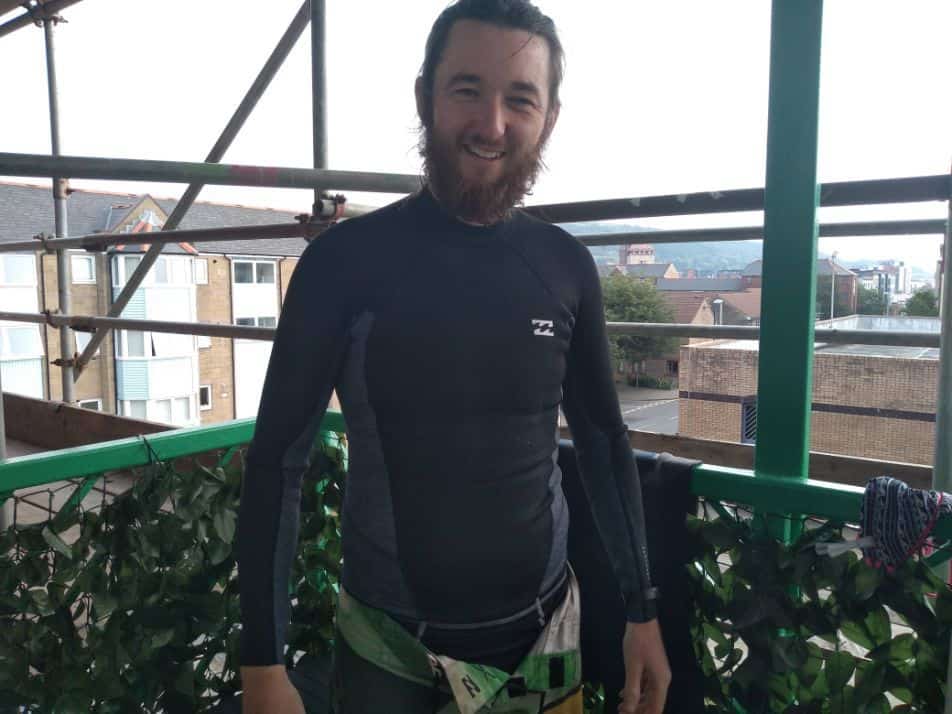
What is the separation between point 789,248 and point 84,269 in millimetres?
21650

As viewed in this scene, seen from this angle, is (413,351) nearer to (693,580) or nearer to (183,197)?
(693,580)

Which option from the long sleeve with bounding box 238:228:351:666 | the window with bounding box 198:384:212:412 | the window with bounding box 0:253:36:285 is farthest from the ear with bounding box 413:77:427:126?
the window with bounding box 198:384:212:412

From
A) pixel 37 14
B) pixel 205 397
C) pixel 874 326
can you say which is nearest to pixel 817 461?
pixel 874 326

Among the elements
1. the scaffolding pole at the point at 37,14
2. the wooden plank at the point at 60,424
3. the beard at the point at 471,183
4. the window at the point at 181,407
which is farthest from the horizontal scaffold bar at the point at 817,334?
the window at the point at 181,407

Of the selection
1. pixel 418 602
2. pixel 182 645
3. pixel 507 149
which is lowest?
pixel 182 645

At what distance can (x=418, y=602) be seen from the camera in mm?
Result: 1078

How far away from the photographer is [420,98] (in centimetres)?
116

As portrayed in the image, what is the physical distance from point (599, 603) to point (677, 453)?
915mm

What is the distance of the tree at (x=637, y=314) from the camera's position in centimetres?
290

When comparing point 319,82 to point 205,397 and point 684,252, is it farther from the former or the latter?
point 205,397

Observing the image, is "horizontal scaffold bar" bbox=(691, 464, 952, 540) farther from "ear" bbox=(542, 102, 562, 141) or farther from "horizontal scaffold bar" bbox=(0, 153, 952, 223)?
"ear" bbox=(542, 102, 562, 141)

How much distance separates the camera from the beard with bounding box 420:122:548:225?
43.6 inches

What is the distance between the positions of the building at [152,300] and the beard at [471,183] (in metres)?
16.7

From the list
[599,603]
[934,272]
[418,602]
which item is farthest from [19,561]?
[934,272]
